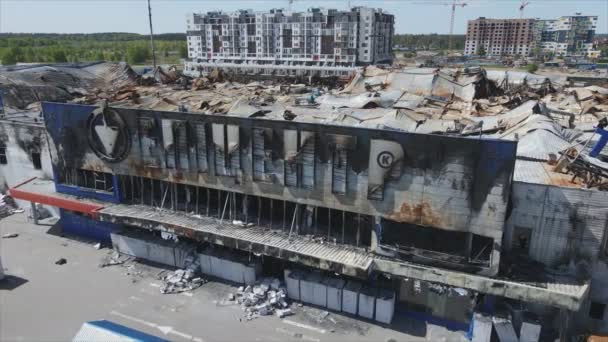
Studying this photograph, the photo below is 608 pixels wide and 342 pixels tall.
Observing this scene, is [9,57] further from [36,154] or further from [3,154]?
[36,154]

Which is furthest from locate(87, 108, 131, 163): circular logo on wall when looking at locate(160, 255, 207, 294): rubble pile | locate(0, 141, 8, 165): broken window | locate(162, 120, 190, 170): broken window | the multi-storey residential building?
the multi-storey residential building

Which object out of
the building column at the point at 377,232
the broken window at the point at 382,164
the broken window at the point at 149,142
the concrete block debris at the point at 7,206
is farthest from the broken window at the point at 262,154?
the concrete block debris at the point at 7,206

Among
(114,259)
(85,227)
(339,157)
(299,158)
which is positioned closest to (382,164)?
(339,157)

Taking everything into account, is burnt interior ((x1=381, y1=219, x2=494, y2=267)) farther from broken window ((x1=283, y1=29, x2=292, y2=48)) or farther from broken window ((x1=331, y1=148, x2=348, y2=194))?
broken window ((x1=283, y1=29, x2=292, y2=48))

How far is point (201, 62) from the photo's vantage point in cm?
15062

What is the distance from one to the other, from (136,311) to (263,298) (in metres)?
6.46

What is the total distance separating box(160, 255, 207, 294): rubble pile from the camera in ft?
79.7

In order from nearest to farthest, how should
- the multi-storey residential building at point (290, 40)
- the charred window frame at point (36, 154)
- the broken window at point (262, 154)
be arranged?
the broken window at point (262, 154) < the charred window frame at point (36, 154) < the multi-storey residential building at point (290, 40)

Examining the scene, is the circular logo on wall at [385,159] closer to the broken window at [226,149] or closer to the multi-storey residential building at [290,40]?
the broken window at [226,149]

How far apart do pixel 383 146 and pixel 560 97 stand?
39.0 meters

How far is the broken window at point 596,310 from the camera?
19.2m

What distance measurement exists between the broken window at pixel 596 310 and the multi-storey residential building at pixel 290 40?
367ft

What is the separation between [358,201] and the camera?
2128 cm

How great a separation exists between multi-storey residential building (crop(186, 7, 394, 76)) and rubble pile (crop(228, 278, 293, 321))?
10847cm
